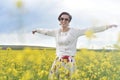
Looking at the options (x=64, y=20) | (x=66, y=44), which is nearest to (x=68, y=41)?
(x=66, y=44)

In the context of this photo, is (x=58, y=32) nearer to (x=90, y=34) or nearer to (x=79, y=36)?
(x=79, y=36)

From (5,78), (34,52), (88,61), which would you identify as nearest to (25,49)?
(34,52)

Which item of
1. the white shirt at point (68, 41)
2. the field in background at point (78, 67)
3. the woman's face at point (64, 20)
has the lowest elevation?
the field in background at point (78, 67)

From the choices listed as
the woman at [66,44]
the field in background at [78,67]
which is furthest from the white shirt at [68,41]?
the field in background at [78,67]

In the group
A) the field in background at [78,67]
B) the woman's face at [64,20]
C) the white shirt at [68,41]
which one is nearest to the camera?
the field in background at [78,67]

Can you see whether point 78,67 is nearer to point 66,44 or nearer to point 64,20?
point 66,44

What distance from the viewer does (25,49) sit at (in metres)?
3.87

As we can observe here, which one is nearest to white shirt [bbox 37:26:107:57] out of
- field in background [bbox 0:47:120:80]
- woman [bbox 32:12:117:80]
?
woman [bbox 32:12:117:80]

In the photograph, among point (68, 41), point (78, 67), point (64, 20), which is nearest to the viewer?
point (64, 20)

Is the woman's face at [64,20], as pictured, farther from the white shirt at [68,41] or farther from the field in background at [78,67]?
the field in background at [78,67]

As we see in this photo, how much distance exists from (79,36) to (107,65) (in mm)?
2779

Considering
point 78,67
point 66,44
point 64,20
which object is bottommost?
point 78,67

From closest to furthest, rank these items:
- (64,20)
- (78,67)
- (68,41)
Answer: (64,20) → (68,41) → (78,67)

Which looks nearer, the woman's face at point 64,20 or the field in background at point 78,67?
the field in background at point 78,67
